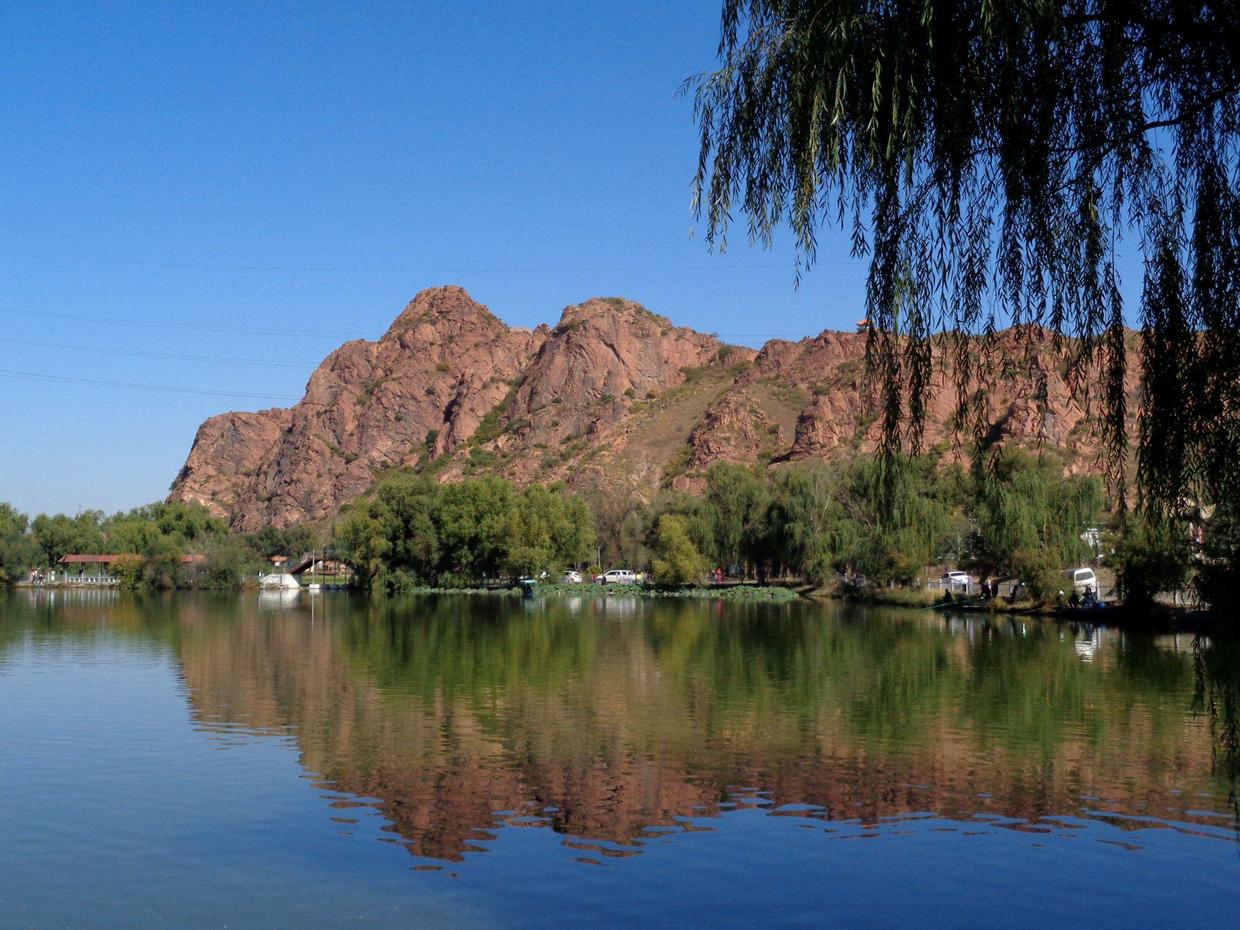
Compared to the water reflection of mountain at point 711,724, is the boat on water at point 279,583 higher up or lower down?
lower down

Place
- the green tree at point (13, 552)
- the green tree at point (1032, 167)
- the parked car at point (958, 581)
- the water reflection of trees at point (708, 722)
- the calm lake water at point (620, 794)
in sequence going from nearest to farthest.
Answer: the green tree at point (1032, 167) → the calm lake water at point (620, 794) → the water reflection of trees at point (708, 722) → the parked car at point (958, 581) → the green tree at point (13, 552)

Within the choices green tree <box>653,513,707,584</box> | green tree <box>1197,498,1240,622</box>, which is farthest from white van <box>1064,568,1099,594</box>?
green tree <box>1197,498,1240,622</box>

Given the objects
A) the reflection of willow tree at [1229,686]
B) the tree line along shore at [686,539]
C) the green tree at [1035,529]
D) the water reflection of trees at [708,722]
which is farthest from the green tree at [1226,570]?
the green tree at [1035,529]

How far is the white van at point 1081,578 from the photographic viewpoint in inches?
2483

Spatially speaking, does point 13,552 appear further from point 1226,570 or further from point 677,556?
point 1226,570

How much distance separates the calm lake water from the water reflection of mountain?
0.35 feet

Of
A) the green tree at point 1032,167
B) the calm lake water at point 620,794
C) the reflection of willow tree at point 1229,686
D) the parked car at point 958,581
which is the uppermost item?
the green tree at point 1032,167

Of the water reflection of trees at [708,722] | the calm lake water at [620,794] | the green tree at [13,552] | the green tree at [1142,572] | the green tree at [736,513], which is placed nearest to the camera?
the calm lake water at [620,794]

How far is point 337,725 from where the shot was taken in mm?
23859

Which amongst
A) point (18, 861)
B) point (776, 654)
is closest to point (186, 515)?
point (776, 654)

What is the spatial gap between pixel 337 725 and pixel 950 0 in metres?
20.3

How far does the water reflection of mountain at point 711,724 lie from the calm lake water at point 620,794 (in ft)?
0.35

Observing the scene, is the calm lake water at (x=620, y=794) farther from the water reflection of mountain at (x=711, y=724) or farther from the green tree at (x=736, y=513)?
the green tree at (x=736, y=513)

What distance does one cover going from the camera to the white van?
207 feet
